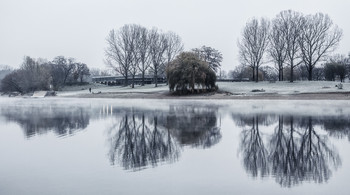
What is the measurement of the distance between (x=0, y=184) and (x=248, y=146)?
7.26 metres

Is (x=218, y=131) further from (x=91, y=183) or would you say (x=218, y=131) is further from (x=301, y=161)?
(x=91, y=183)

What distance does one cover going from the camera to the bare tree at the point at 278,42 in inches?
2596

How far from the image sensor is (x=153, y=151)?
10891 mm

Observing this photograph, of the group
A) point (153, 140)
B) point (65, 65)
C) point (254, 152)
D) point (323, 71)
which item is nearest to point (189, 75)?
point (153, 140)

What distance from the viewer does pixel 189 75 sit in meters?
54.7

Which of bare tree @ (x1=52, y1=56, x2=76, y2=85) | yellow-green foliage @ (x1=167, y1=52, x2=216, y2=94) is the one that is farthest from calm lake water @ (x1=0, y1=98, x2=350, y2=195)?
bare tree @ (x1=52, y1=56, x2=76, y2=85)

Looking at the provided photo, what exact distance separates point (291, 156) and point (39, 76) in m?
93.5

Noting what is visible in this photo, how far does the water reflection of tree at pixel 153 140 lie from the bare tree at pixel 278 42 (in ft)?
171

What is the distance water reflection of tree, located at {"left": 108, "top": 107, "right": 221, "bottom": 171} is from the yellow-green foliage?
122 feet

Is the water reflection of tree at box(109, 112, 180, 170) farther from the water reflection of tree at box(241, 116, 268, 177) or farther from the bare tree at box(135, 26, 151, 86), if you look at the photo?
the bare tree at box(135, 26, 151, 86)

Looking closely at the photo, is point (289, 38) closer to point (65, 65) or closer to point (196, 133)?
point (196, 133)

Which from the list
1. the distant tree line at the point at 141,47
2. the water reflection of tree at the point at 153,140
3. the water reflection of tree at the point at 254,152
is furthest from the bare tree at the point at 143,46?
the water reflection of tree at the point at 254,152

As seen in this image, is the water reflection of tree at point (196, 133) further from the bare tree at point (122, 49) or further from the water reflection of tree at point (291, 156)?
the bare tree at point (122, 49)

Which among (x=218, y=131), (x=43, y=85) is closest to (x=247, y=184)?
(x=218, y=131)
